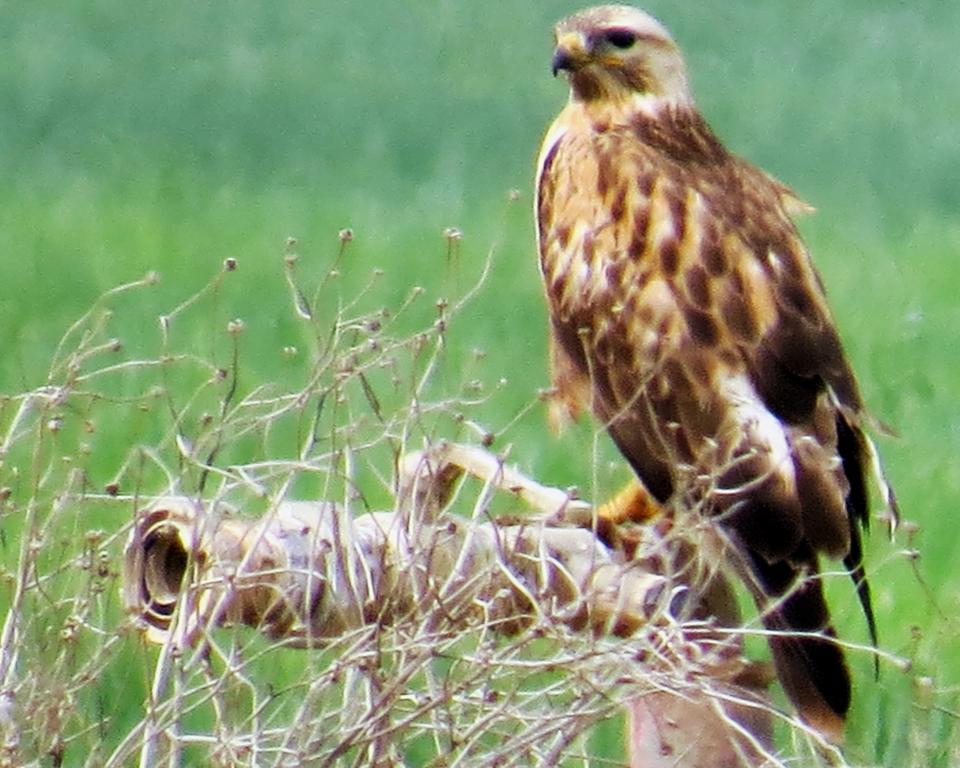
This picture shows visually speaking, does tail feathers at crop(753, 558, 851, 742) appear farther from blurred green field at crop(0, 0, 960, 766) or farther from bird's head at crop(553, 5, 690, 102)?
bird's head at crop(553, 5, 690, 102)

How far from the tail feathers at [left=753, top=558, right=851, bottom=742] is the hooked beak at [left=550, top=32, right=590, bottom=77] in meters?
1.59

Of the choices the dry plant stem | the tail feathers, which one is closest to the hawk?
the tail feathers

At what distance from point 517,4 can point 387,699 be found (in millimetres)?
14905

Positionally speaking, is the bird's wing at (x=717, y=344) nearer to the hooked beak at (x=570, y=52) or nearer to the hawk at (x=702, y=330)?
the hawk at (x=702, y=330)

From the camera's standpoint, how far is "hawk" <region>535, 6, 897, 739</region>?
4.54 meters

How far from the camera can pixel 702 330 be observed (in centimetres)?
501

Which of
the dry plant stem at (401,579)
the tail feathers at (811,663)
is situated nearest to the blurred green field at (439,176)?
the tail feathers at (811,663)

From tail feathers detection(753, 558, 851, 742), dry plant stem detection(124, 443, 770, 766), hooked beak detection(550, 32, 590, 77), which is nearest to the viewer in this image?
dry plant stem detection(124, 443, 770, 766)

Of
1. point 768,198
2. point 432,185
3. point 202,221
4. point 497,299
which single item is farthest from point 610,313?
point 432,185

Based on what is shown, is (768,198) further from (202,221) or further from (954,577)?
(202,221)

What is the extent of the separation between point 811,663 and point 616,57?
1.76 m

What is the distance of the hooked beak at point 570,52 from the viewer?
561cm

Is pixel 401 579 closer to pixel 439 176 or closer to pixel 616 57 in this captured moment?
pixel 616 57

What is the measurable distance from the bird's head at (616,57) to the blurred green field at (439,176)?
651 millimetres
